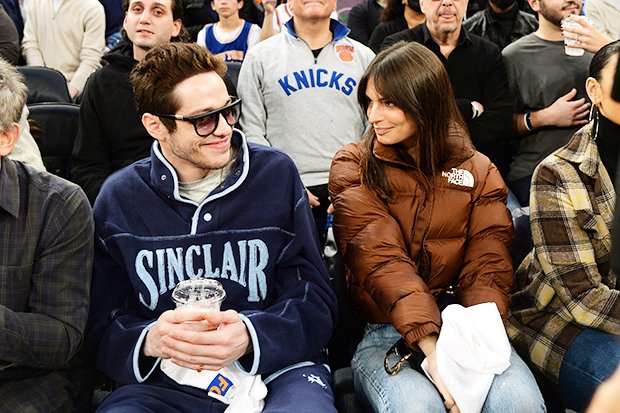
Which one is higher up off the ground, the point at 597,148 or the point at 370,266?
the point at 597,148

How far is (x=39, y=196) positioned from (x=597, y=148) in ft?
5.77

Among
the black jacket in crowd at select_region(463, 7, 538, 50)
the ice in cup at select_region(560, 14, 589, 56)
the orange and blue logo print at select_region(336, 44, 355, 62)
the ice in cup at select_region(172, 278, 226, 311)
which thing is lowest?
the black jacket in crowd at select_region(463, 7, 538, 50)

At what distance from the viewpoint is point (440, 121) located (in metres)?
2.81

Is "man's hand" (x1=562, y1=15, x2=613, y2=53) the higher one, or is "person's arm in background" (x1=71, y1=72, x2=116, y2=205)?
"man's hand" (x1=562, y1=15, x2=613, y2=53)

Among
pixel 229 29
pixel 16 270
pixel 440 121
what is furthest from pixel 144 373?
pixel 229 29

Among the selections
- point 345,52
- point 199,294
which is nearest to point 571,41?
point 345,52

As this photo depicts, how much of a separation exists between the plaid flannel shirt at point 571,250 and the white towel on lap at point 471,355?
15.7 inches

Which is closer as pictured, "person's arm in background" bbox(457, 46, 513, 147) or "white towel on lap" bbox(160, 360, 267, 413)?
"white towel on lap" bbox(160, 360, 267, 413)

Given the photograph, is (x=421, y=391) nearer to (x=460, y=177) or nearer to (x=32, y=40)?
(x=460, y=177)

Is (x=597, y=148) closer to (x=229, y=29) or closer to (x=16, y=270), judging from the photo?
(x=16, y=270)

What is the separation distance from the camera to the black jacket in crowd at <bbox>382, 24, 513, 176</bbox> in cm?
394

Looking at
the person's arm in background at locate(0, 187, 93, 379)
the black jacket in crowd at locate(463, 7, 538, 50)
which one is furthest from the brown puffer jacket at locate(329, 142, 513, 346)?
the black jacket in crowd at locate(463, 7, 538, 50)

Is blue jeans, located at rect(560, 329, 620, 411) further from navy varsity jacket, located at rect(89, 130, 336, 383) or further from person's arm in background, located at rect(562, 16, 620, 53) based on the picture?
person's arm in background, located at rect(562, 16, 620, 53)

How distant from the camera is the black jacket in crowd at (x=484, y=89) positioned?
394 cm
